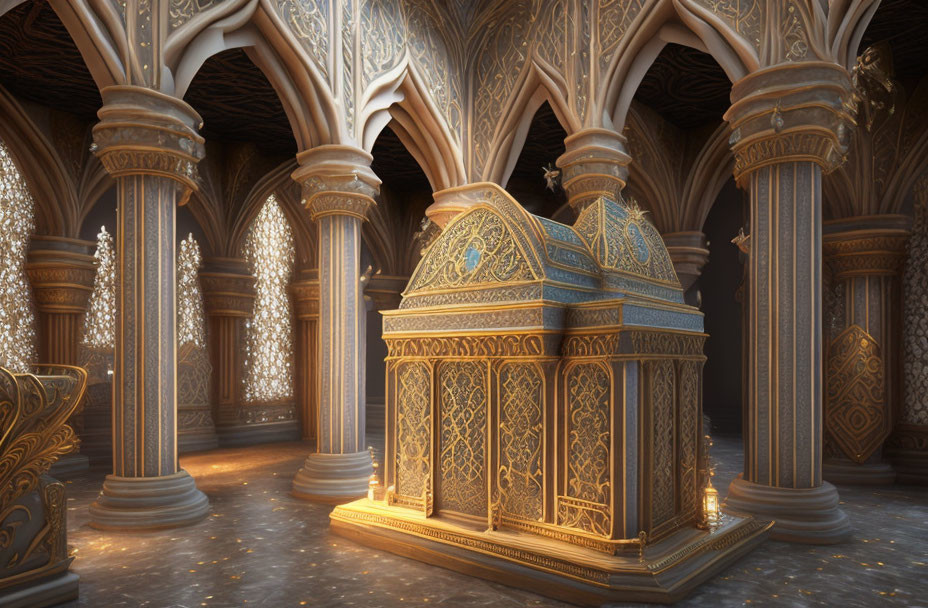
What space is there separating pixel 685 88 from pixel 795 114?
149 inches

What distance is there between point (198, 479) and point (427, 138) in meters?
4.76

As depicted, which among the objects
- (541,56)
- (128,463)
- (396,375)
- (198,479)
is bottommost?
(198,479)

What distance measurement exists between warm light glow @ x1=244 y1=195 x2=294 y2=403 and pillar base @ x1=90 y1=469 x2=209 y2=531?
5638 millimetres

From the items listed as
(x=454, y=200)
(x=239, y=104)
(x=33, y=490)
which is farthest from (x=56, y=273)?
(x=33, y=490)

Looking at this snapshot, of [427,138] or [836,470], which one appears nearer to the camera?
[836,470]

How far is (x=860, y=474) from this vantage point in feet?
21.4

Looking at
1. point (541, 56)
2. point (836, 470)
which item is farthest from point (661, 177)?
point (836, 470)

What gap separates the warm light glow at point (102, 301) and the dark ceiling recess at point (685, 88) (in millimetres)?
7851

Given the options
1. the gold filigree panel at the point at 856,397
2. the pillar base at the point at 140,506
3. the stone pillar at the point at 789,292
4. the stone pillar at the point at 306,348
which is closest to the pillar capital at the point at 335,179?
the pillar base at the point at 140,506

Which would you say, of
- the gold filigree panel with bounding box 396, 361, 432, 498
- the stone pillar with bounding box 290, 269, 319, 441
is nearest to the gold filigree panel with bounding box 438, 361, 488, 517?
the gold filigree panel with bounding box 396, 361, 432, 498

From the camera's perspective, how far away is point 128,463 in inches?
186

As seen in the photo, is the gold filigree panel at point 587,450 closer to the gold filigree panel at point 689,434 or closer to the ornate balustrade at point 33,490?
the gold filigree panel at point 689,434

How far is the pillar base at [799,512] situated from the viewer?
431 cm

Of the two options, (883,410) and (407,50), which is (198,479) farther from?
(883,410)
